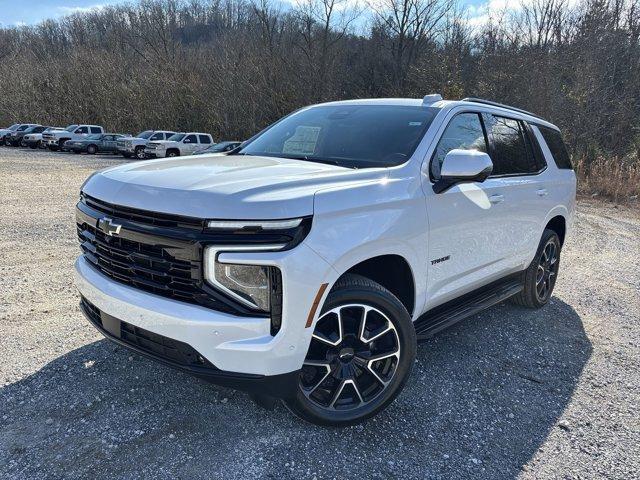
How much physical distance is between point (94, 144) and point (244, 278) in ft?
115

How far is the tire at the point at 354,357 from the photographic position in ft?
9.17

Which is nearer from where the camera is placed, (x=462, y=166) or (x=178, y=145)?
(x=462, y=166)

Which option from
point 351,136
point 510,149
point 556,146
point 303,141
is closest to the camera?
point 351,136

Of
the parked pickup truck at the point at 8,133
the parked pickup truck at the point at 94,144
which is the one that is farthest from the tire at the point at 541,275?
the parked pickup truck at the point at 8,133

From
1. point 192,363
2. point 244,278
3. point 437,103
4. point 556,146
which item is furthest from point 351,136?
point 556,146

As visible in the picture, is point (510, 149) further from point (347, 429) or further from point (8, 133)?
point (8, 133)

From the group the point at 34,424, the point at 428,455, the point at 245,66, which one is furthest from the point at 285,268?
the point at 245,66

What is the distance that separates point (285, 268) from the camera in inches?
94.4

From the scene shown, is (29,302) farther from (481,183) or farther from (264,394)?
(481,183)

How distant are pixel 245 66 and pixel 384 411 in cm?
3775

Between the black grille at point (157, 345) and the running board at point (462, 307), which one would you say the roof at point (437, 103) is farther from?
the black grille at point (157, 345)

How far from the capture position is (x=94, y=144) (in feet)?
110

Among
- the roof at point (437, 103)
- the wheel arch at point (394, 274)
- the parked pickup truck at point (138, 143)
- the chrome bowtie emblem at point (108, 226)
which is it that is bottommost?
the parked pickup truck at point (138, 143)

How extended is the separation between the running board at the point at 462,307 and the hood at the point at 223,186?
113cm
